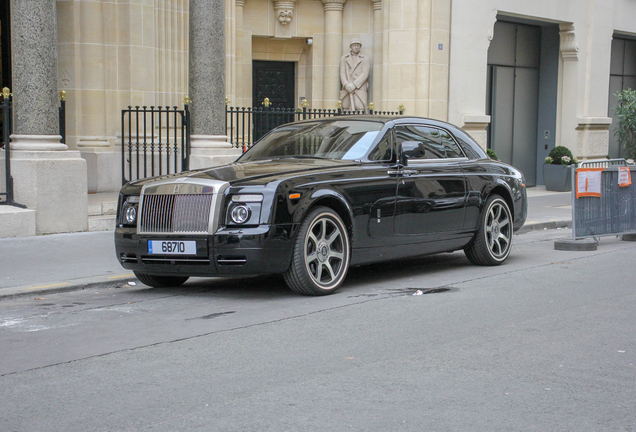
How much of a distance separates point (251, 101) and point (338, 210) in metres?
11.8

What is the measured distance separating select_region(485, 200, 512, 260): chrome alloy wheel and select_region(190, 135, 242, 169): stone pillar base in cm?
532

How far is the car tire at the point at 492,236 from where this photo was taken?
943 centimetres

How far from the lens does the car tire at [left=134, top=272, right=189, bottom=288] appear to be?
8188mm

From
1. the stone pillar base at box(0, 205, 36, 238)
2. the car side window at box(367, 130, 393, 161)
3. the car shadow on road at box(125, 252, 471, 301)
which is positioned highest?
the car side window at box(367, 130, 393, 161)

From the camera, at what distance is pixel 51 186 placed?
11.4m

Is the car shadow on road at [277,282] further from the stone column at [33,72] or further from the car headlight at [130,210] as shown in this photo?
the stone column at [33,72]

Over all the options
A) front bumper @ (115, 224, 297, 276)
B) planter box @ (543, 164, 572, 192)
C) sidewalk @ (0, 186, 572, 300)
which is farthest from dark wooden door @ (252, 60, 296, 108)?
front bumper @ (115, 224, 297, 276)

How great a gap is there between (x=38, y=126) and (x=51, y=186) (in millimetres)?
851

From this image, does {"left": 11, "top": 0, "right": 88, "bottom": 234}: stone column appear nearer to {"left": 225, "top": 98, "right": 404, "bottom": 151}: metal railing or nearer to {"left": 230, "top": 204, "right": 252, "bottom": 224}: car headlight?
{"left": 225, "top": 98, "right": 404, "bottom": 151}: metal railing

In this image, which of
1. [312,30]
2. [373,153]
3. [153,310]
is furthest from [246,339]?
[312,30]

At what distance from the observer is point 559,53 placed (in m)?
23.4

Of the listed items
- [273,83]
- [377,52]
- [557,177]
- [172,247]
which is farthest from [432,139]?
[557,177]

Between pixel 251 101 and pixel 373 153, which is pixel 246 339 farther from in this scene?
pixel 251 101

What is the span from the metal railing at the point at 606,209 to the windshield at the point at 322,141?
4104 mm
